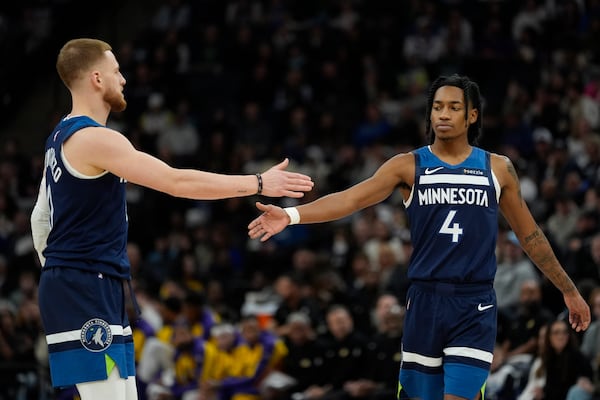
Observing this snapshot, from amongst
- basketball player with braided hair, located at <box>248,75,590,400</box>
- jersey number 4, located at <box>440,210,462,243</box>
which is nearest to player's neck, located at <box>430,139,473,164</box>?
basketball player with braided hair, located at <box>248,75,590,400</box>

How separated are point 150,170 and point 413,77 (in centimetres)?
1358

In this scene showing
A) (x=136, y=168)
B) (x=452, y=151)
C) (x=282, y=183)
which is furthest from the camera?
(x=452, y=151)

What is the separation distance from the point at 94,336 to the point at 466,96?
2.76 metres

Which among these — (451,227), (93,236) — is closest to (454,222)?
Answer: (451,227)

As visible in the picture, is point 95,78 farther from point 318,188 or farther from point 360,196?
point 318,188

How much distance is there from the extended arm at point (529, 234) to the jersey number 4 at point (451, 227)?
16.9 inches

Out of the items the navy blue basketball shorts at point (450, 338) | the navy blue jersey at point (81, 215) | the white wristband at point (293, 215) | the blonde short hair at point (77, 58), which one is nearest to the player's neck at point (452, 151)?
the navy blue basketball shorts at point (450, 338)

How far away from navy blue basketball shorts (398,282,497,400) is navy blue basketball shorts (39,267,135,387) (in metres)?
1.87

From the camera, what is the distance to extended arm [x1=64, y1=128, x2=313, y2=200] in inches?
233

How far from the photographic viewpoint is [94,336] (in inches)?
237

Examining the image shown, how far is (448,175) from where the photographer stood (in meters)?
6.94

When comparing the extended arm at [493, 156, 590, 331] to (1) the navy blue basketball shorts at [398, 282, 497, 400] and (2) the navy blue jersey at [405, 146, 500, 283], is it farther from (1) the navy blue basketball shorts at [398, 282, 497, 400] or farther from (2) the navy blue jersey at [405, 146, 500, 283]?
(1) the navy blue basketball shorts at [398, 282, 497, 400]

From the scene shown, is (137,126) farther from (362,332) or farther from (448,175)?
(448,175)

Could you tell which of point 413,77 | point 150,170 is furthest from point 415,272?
point 413,77
